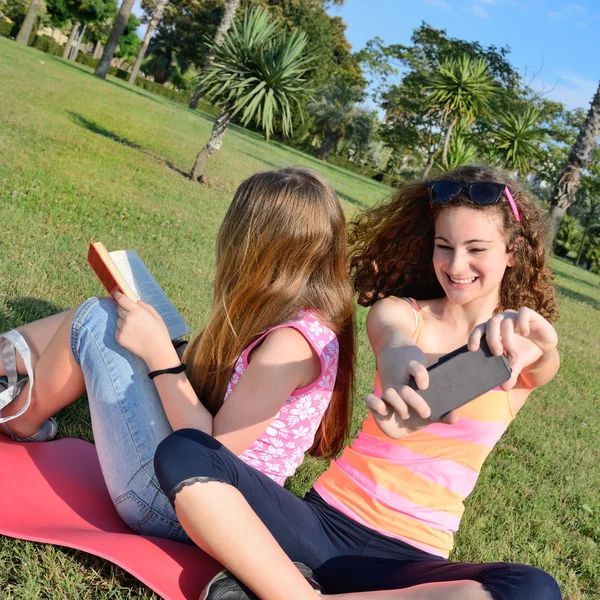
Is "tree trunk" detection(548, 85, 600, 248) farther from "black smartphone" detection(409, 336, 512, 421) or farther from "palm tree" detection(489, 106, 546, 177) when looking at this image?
"black smartphone" detection(409, 336, 512, 421)

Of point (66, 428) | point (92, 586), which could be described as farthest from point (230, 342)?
point (66, 428)

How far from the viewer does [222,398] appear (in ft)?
8.09

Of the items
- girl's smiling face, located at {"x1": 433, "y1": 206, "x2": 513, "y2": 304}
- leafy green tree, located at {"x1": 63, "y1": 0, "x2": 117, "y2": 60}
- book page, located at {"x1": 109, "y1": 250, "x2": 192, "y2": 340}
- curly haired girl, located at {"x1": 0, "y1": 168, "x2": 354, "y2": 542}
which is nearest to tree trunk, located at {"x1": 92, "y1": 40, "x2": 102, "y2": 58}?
leafy green tree, located at {"x1": 63, "y1": 0, "x2": 117, "y2": 60}

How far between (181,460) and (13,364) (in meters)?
1.22

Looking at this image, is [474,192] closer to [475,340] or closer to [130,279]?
[475,340]

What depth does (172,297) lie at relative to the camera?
552cm

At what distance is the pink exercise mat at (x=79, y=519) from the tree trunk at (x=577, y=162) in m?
14.5

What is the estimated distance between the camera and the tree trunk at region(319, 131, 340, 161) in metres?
46.2

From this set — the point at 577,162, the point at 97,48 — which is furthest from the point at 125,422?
the point at 97,48

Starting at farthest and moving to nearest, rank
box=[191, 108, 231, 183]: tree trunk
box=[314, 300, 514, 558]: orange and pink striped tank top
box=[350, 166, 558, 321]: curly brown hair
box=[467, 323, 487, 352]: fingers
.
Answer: box=[191, 108, 231, 183]: tree trunk, box=[350, 166, 558, 321]: curly brown hair, box=[314, 300, 514, 558]: orange and pink striped tank top, box=[467, 323, 487, 352]: fingers

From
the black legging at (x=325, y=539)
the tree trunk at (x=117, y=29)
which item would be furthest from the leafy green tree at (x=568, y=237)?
the black legging at (x=325, y=539)

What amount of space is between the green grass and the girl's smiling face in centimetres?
140

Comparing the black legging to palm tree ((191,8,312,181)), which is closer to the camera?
the black legging

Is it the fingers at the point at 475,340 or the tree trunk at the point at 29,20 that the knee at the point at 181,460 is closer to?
the fingers at the point at 475,340
